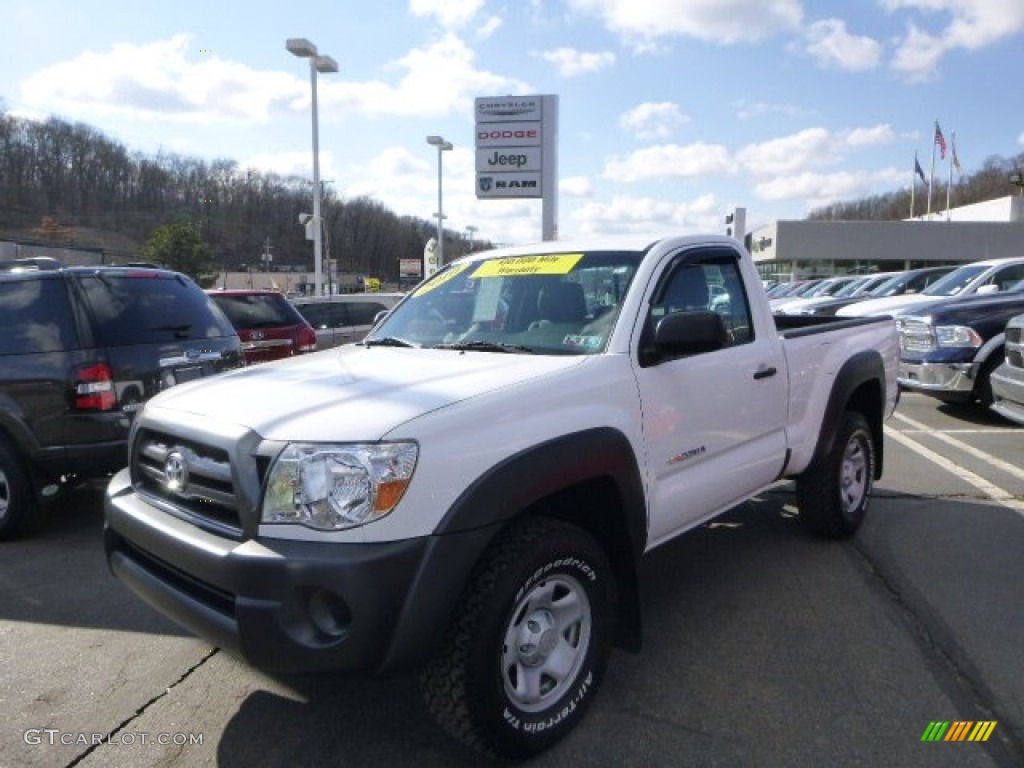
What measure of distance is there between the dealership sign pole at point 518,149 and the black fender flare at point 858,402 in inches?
453

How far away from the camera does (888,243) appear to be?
57969 millimetres

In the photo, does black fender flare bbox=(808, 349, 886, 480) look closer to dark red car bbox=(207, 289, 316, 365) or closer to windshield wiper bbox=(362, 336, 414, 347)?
windshield wiper bbox=(362, 336, 414, 347)

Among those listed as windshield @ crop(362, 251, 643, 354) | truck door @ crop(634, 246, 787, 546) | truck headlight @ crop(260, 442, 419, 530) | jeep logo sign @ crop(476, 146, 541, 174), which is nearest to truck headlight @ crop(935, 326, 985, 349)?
truck door @ crop(634, 246, 787, 546)

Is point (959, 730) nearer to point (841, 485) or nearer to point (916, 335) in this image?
point (841, 485)

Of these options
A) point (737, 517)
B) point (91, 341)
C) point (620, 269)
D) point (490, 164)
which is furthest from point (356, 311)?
point (620, 269)

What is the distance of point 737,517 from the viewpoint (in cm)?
537

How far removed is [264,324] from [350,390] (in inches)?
300

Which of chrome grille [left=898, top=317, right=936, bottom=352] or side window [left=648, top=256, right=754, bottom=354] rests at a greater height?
side window [left=648, top=256, right=754, bottom=354]

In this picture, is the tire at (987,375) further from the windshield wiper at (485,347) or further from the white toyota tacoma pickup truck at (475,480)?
the windshield wiper at (485,347)

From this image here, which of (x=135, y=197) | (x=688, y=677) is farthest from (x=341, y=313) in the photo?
(x=135, y=197)

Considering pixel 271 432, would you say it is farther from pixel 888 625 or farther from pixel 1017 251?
pixel 1017 251

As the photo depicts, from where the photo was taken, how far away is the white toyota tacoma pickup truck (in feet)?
7.37

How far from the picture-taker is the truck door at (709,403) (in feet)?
10.5

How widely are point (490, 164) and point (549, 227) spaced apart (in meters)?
1.82
